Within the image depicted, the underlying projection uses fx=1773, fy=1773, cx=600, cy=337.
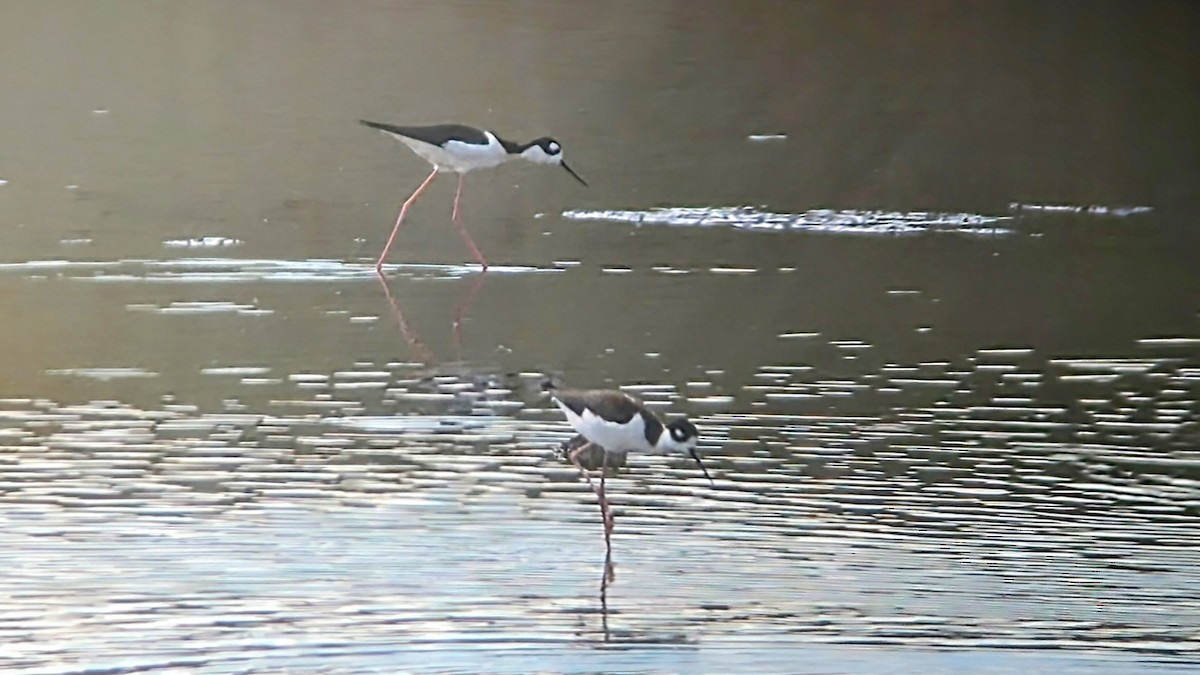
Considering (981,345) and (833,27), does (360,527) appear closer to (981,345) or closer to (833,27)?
(981,345)

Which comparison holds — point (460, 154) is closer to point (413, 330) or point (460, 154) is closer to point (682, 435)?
point (413, 330)

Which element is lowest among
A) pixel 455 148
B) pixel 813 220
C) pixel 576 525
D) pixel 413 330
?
pixel 813 220

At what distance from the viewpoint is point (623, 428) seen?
462 centimetres

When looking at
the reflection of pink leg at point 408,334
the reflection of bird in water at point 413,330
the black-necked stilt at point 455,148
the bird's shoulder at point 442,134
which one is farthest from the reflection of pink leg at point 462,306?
the bird's shoulder at point 442,134

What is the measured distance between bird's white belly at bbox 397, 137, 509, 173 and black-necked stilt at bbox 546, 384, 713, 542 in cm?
415

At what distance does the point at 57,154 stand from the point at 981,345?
6.86m

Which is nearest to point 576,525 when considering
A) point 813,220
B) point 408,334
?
point 408,334

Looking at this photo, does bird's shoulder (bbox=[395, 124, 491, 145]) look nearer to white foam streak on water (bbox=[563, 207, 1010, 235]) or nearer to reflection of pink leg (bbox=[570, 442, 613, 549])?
white foam streak on water (bbox=[563, 207, 1010, 235])

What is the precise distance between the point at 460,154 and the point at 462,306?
53.8 inches

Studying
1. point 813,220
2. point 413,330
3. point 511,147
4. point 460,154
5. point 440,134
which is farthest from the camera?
point 813,220

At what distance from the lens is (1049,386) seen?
643cm

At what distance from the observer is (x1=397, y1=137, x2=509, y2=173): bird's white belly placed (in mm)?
8734

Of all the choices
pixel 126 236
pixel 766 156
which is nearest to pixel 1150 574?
pixel 126 236

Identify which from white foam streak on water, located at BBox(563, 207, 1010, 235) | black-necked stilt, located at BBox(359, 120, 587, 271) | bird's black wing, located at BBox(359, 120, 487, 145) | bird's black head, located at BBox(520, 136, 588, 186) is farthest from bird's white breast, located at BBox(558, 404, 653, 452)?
white foam streak on water, located at BBox(563, 207, 1010, 235)
